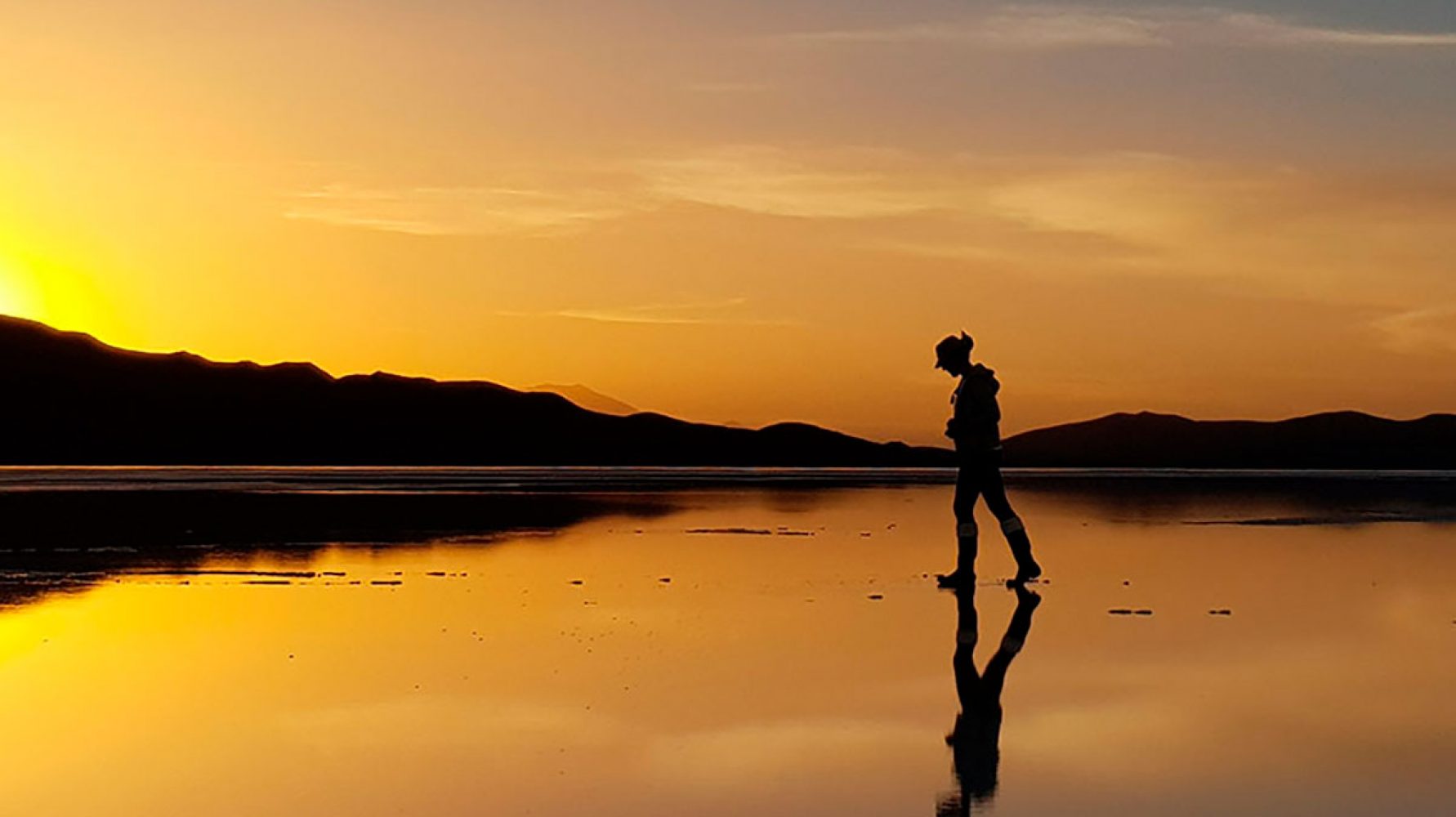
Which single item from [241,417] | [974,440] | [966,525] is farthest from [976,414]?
[241,417]

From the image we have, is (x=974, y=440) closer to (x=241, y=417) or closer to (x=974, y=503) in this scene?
(x=974, y=503)

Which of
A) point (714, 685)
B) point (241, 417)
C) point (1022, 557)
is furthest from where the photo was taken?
point (241, 417)

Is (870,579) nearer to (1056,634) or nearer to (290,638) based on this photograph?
(1056,634)

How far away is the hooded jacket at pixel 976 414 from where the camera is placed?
49.1ft

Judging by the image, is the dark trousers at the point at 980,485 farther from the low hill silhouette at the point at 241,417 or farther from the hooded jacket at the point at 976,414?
the low hill silhouette at the point at 241,417

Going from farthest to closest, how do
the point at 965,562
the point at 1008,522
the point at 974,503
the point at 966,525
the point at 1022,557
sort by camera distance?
the point at 974,503, the point at 1008,522, the point at 966,525, the point at 1022,557, the point at 965,562

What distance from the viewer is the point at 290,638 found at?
1050cm

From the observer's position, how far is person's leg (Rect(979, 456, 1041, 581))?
1415 cm

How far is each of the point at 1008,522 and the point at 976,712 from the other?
256 inches

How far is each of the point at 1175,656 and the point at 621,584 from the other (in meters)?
5.04

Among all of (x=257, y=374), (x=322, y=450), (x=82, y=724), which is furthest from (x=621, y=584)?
(x=257, y=374)

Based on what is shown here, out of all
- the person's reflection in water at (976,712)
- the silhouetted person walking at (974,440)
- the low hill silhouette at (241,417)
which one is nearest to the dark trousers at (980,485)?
the silhouetted person walking at (974,440)

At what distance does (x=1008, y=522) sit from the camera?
47.5 ft

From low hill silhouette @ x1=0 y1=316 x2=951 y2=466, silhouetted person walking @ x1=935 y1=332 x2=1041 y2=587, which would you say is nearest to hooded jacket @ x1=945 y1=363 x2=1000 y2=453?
silhouetted person walking @ x1=935 y1=332 x2=1041 y2=587
